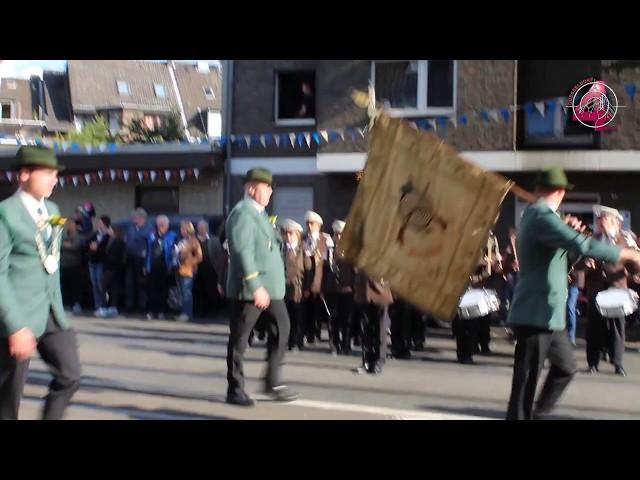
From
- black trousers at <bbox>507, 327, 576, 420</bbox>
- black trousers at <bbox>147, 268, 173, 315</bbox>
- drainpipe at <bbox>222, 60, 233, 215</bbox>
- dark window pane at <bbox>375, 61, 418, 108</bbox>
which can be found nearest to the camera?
black trousers at <bbox>507, 327, 576, 420</bbox>

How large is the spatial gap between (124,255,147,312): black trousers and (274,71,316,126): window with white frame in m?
5.13

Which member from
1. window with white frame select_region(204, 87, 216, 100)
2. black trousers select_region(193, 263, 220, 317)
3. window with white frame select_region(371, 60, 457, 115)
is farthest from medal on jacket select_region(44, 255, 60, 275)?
window with white frame select_region(204, 87, 216, 100)

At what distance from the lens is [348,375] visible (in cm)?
969

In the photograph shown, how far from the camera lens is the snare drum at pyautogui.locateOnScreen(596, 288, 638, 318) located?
9.20 meters

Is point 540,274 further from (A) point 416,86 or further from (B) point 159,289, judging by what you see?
(A) point 416,86

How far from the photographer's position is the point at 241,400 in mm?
7680

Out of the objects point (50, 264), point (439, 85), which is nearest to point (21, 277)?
point (50, 264)

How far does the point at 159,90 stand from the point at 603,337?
6153cm

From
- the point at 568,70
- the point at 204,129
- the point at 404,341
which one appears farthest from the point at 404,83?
the point at 204,129

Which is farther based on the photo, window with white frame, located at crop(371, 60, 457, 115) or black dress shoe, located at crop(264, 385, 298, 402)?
window with white frame, located at crop(371, 60, 457, 115)

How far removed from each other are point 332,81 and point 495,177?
13.4 metres

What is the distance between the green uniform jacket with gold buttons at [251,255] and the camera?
738 cm

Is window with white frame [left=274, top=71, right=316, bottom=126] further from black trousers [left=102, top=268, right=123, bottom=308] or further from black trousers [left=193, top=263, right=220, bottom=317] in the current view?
black trousers [left=102, top=268, right=123, bottom=308]
